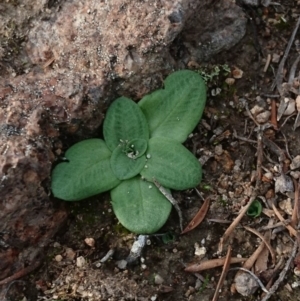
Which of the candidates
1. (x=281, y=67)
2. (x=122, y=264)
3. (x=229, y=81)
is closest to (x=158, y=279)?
(x=122, y=264)

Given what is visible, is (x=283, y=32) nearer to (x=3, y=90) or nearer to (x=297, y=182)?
Answer: (x=297, y=182)

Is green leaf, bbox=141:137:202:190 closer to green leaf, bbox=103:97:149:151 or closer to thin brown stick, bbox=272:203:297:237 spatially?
green leaf, bbox=103:97:149:151

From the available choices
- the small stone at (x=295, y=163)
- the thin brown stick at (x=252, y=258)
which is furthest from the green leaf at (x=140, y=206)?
the small stone at (x=295, y=163)

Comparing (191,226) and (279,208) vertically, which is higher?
(191,226)

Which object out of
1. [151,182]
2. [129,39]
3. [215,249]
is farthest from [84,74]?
[215,249]

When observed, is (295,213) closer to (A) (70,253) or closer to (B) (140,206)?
(B) (140,206)

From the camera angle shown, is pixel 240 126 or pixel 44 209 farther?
pixel 240 126

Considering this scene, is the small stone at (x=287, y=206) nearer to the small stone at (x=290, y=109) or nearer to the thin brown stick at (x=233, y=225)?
the thin brown stick at (x=233, y=225)
